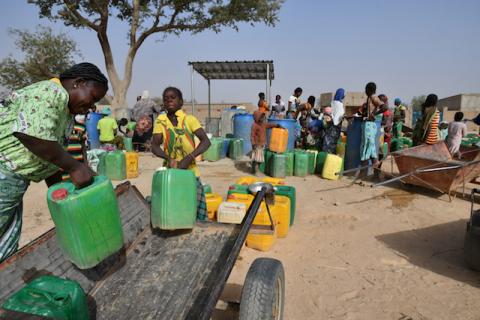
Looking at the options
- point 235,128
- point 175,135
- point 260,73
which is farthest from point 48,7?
point 175,135

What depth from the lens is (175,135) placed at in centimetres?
311

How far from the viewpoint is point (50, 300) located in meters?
1.22

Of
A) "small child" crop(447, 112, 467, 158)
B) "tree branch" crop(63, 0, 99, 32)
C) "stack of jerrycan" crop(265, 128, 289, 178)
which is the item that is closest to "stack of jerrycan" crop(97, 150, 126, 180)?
"stack of jerrycan" crop(265, 128, 289, 178)

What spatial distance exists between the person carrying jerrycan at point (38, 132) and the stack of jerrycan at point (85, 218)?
10cm

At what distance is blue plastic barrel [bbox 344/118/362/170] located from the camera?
7199 mm

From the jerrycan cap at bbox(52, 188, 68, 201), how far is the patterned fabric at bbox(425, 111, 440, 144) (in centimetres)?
670

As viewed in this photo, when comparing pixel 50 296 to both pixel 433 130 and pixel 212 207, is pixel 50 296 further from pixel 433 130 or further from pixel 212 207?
pixel 433 130

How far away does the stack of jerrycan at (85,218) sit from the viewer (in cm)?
151

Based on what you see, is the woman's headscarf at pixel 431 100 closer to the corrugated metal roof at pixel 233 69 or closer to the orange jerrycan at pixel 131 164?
the orange jerrycan at pixel 131 164

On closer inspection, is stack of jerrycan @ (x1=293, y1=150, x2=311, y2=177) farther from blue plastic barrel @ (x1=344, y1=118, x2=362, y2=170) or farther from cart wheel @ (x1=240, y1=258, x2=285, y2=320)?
cart wheel @ (x1=240, y1=258, x2=285, y2=320)

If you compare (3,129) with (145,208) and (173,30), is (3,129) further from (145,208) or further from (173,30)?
(173,30)

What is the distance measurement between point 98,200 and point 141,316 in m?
0.66

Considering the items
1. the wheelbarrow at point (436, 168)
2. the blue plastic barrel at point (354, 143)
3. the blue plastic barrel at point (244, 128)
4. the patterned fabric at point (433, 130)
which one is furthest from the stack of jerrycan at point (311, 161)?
the blue plastic barrel at point (244, 128)

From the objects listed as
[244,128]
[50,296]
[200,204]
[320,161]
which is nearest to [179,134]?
[200,204]
